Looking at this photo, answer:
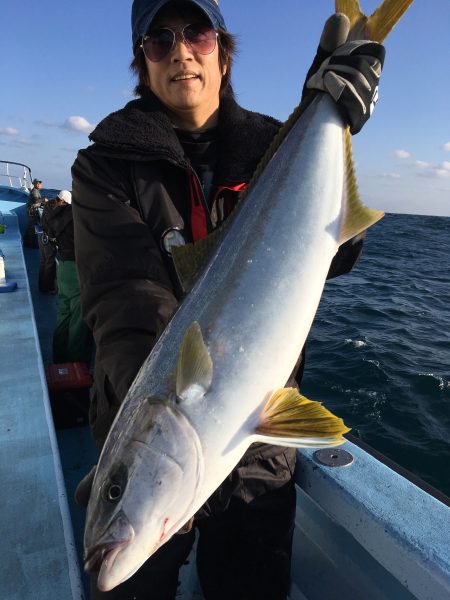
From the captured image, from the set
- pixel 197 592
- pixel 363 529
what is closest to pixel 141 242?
pixel 363 529

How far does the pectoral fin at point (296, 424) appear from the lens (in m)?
1.71

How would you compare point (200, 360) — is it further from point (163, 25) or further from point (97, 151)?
point (163, 25)

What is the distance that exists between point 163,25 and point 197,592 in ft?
11.0

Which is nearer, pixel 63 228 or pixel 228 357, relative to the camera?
pixel 228 357

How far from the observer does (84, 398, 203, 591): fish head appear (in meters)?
1.55

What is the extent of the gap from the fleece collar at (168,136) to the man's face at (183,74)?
10 centimetres

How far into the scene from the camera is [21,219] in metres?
14.7

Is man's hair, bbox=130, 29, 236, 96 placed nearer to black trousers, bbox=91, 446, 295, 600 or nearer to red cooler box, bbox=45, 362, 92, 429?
black trousers, bbox=91, 446, 295, 600

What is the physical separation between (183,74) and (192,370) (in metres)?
1.60

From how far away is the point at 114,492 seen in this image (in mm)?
1640

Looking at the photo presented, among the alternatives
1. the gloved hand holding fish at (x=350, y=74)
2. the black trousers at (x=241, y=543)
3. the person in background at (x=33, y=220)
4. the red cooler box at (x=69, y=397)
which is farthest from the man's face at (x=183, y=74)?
the person in background at (x=33, y=220)

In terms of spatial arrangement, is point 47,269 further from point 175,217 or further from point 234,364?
point 234,364

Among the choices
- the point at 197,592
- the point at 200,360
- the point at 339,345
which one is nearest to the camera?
the point at 200,360

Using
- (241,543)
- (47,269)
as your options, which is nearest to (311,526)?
(241,543)
